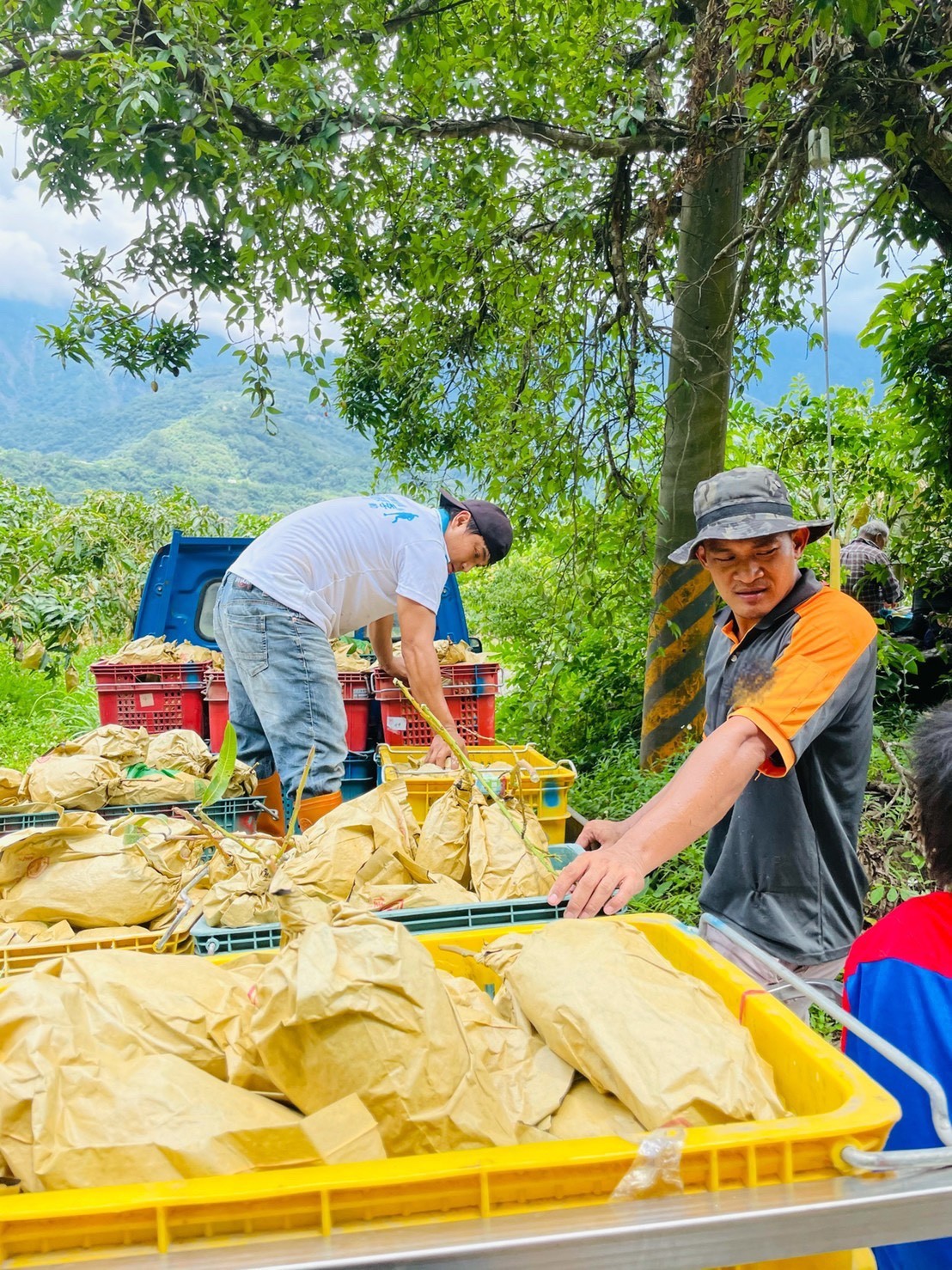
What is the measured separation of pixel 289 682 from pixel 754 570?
208cm

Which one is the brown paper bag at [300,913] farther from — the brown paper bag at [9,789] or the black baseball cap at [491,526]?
the black baseball cap at [491,526]

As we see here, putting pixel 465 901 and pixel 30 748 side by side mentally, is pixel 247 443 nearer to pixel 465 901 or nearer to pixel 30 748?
pixel 30 748

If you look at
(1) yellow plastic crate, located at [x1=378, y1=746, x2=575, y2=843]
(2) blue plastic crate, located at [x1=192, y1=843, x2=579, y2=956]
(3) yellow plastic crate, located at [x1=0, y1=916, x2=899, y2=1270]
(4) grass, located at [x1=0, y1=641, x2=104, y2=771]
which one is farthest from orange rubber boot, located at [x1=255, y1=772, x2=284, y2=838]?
(4) grass, located at [x1=0, y1=641, x2=104, y2=771]

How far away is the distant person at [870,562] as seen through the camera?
7.53 metres

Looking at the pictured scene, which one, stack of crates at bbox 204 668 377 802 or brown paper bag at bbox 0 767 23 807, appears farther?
stack of crates at bbox 204 668 377 802

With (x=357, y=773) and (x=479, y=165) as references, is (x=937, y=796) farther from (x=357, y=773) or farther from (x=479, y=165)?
(x=479, y=165)

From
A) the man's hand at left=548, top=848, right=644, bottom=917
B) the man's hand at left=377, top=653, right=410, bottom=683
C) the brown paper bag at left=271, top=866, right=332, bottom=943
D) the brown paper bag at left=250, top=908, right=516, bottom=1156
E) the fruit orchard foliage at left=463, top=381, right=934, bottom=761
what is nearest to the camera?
the brown paper bag at left=250, top=908, right=516, bottom=1156

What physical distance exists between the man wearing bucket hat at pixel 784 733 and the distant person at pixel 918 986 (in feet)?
1.38

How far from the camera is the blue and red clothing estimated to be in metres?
1.27

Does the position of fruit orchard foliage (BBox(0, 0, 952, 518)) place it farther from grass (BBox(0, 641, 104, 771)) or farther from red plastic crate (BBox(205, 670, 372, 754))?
grass (BBox(0, 641, 104, 771))

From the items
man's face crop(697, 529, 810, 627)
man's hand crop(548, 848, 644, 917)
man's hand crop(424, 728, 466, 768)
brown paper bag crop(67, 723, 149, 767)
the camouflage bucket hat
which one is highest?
the camouflage bucket hat

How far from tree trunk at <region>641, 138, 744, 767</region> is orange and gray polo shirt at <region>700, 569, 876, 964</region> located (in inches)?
117

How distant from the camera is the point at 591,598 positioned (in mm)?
5941

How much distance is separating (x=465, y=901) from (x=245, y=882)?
0.50m
